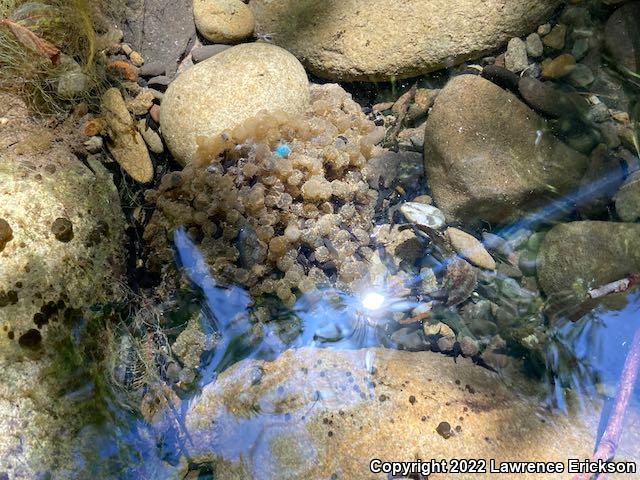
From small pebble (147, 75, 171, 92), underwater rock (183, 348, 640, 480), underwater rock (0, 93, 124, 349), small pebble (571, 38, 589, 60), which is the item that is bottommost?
underwater rock (183, 348, 640, 480)

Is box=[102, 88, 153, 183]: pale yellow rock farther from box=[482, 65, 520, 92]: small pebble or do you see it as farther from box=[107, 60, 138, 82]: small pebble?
box=[482, 65, 520, 92]: small pebble

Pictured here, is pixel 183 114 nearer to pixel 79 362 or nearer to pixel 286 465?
pixel 79 362

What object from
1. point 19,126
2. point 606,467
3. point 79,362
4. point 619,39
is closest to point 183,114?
point 19,126

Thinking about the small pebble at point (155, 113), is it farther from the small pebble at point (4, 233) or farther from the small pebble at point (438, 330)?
the small pebble at point (438, 330)

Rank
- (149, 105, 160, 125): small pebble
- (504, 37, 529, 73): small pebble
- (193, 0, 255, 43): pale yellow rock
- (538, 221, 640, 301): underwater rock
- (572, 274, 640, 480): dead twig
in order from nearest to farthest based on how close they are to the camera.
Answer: (572, 274, 640, 480): dead twig → (538, 221, 640, 301): underwater rock → (504, 37, 529, 73): small pebble → (149, 105, 160, 125): small pebble → (193, 0, 255, 43): pale yellow rock

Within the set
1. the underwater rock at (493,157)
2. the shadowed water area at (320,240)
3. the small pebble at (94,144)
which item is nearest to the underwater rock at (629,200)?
the shadowed water area at (320,240)

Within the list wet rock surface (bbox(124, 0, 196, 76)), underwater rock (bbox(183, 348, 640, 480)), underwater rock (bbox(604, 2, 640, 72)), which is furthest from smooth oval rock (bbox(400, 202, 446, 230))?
wet rock surface (bbox(124, 0, 196, 76))
